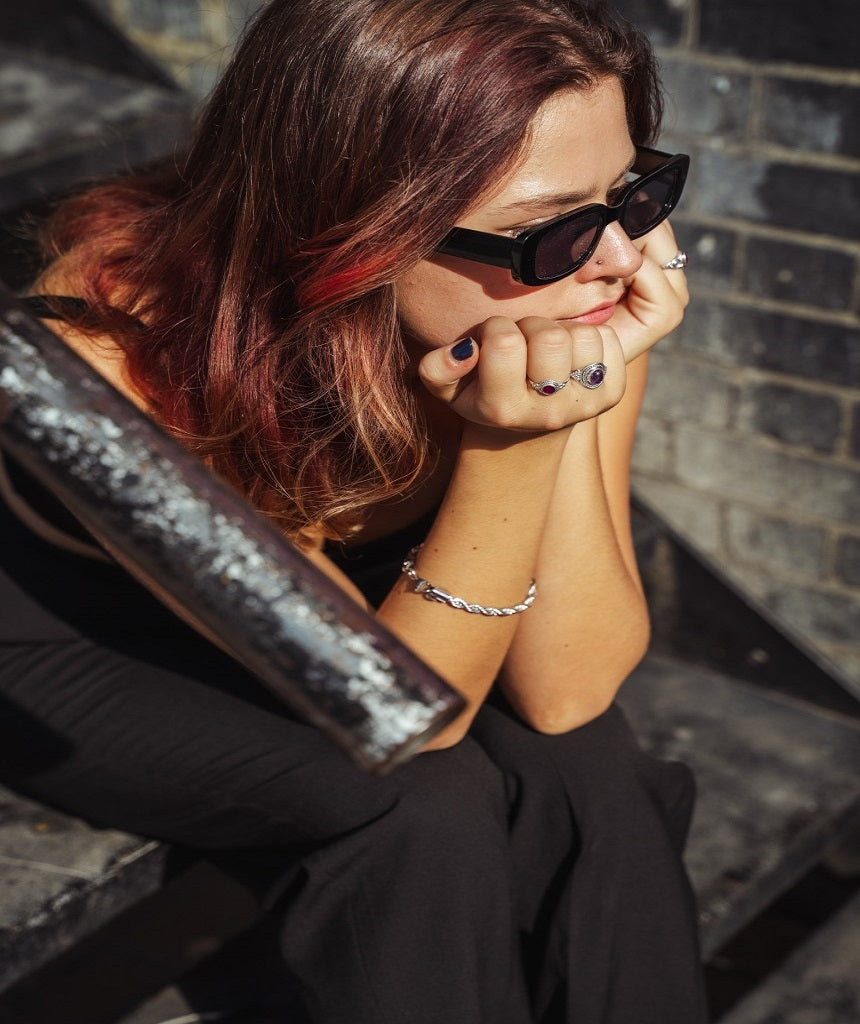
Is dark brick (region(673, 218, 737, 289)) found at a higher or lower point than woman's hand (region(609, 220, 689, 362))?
lower

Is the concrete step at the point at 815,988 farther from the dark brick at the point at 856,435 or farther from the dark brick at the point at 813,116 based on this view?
the dark brick at the point at 813,116

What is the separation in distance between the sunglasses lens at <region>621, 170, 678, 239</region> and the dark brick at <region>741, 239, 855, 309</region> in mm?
1200

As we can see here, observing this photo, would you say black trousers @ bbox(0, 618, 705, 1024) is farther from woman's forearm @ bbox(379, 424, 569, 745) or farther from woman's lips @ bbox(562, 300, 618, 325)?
woman's lips @ bbox(562, 300, 618, 325)

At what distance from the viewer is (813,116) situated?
274 cm

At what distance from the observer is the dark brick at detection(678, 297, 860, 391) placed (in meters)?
2.92

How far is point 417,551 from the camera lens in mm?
1775

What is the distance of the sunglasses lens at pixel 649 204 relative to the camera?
1.70 m

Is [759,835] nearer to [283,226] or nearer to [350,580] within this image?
[350,580]

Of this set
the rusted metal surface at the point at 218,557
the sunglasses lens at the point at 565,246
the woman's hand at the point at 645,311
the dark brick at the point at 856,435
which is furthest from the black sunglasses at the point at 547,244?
the dark brick at the point at 856,435

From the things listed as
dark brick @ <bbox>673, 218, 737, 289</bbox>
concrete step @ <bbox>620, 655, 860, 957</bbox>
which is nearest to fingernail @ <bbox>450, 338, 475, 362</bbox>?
concrete step @ <bbox>620, 655, 860, 957</bbox>

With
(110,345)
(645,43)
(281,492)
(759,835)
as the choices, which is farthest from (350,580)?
(759,835)

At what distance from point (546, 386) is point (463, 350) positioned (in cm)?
12

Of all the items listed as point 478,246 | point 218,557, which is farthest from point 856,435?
point 218,557

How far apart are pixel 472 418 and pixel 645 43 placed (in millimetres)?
621
